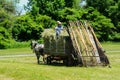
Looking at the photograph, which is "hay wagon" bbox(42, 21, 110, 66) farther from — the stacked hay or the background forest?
the background forest

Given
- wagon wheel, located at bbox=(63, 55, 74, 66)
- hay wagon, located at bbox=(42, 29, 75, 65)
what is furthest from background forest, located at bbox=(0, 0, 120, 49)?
wagon wheel, located at bbox=(63, 55, 74, 66)

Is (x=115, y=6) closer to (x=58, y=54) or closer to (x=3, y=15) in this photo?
(x=3, y=15)

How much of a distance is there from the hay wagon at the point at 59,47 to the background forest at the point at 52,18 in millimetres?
44055

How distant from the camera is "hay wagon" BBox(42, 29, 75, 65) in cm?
2502

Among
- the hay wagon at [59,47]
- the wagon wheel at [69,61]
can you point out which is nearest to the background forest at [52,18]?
the hay wagon at [59,47]

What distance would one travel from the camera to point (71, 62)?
24969 mm

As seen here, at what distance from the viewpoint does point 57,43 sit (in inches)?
1001

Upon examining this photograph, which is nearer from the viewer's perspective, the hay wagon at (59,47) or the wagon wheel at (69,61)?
the wagon wheel at (69,61)

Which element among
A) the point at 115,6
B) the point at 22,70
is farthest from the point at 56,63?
the point at 115,6

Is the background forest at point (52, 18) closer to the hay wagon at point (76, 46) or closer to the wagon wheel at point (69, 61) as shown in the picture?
the hay wagon at point (76, 46)

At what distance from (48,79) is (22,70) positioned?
2.93 metres

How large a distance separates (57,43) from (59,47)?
0.30 m

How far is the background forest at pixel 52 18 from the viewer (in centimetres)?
7344

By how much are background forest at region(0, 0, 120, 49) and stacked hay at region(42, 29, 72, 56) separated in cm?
→ 4411
